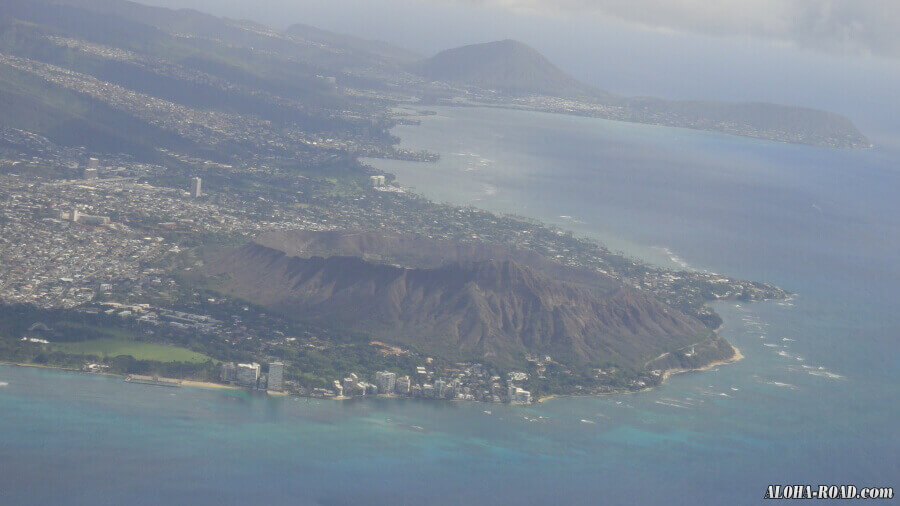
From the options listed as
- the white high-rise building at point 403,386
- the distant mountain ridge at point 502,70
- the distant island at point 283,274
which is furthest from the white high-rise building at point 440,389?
the distant mountain ridge at point 502,70

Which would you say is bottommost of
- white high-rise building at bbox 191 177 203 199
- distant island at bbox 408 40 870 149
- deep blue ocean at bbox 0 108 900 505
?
deep blue ocean at bbox 0 108 900 505

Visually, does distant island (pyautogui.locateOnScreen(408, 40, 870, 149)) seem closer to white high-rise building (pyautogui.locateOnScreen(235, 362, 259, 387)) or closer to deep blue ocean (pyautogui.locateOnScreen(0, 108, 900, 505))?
deep blue ocean (pyautogui.locateOnScreen(0, 108, 900, 505))

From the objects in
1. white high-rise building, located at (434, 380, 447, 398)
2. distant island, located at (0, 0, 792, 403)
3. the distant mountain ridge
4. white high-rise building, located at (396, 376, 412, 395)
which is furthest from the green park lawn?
the distant mountain ridge

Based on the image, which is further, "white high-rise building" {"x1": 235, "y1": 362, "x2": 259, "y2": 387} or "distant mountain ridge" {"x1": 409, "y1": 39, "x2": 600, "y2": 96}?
"distant mountain ridge" {"x1": 409, "y1": 39, "x2": 600, "y2": 96}
